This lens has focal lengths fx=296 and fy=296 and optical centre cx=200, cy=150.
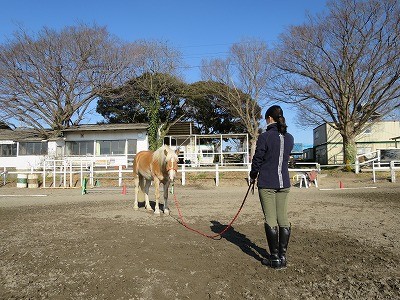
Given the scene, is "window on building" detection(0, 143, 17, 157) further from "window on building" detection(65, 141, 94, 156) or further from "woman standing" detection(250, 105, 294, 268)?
"woman standing" detection(250, 105, 294, 268)

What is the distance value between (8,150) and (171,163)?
2810cm

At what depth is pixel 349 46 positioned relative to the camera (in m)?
22.7

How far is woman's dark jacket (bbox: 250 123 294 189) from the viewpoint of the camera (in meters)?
3.86

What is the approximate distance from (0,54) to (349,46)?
30494 millimetres

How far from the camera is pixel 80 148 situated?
28.6m

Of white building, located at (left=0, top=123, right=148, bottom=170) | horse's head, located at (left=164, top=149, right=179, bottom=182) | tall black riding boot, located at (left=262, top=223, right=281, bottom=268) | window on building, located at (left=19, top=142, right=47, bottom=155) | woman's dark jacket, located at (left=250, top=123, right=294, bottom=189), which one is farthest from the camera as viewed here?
window on building, located at (left=19, top=142, right=47, bottom=155)

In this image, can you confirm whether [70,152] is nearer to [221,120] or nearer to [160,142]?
[160,142]

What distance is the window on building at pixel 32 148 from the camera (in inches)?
1117

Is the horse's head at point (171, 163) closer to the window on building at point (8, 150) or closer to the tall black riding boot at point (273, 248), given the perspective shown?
the tall black riding boot at point (273, 248)

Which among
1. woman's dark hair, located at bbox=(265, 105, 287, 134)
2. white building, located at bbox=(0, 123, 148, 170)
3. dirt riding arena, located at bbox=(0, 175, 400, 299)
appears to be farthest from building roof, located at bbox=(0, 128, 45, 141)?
woman's dark hair, located at bbox=(265, 105, 287, 134)

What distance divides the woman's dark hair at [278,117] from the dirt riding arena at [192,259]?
1.79 meters

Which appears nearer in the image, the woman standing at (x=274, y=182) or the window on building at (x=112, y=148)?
the woman standing at (x=274, y=182)

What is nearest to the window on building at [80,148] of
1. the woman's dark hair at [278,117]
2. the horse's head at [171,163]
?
the horse's head at [171,163]

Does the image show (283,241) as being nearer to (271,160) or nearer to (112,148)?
(271,160)
